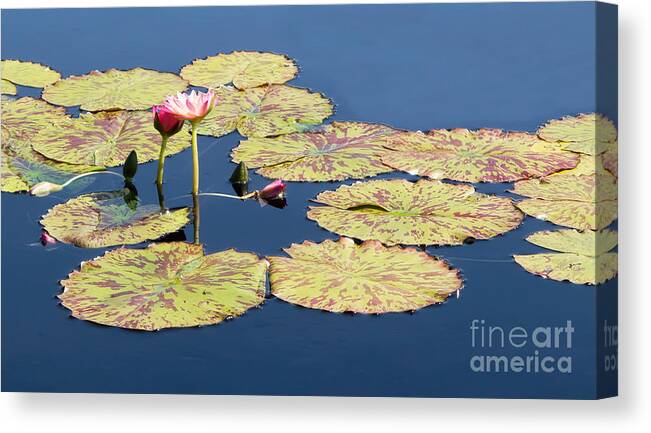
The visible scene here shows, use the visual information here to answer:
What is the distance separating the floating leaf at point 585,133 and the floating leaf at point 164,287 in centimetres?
92

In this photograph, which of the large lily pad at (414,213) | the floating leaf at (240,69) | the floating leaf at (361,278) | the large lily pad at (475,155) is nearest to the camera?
the floating leaf at (361,278)

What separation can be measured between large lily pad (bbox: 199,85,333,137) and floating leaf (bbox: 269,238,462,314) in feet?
1.73

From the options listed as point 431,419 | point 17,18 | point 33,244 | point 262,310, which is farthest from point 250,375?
point 17,18

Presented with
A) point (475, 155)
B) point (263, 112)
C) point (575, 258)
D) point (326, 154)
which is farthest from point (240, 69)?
point (575, 258)

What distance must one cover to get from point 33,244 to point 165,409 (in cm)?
61

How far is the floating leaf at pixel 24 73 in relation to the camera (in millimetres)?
2985

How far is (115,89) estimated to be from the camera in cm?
313

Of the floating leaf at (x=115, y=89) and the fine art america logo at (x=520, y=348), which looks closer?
the fine art america logo at (x=520, y=348)

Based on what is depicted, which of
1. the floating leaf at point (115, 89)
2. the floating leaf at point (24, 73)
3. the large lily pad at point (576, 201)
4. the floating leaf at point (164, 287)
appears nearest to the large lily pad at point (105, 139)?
the floating leaf at point (115, 89)

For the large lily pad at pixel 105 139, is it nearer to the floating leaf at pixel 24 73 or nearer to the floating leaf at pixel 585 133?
the floating leaf at pixel 24 73

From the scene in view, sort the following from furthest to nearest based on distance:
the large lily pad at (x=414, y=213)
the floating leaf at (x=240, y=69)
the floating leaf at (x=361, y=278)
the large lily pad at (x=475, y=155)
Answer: the floating leaf at (x=240, y=69) → the large lily pad at (x=475, y=155) → the large lily pad at (x=414, y=213) → the floating leaf at (x=361, y=278)

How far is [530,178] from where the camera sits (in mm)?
2902

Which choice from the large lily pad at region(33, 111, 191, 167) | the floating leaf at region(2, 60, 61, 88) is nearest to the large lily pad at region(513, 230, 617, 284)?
the large lily pad at region(33, 111, 191, 167)

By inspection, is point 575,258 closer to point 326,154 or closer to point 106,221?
point 326,154
